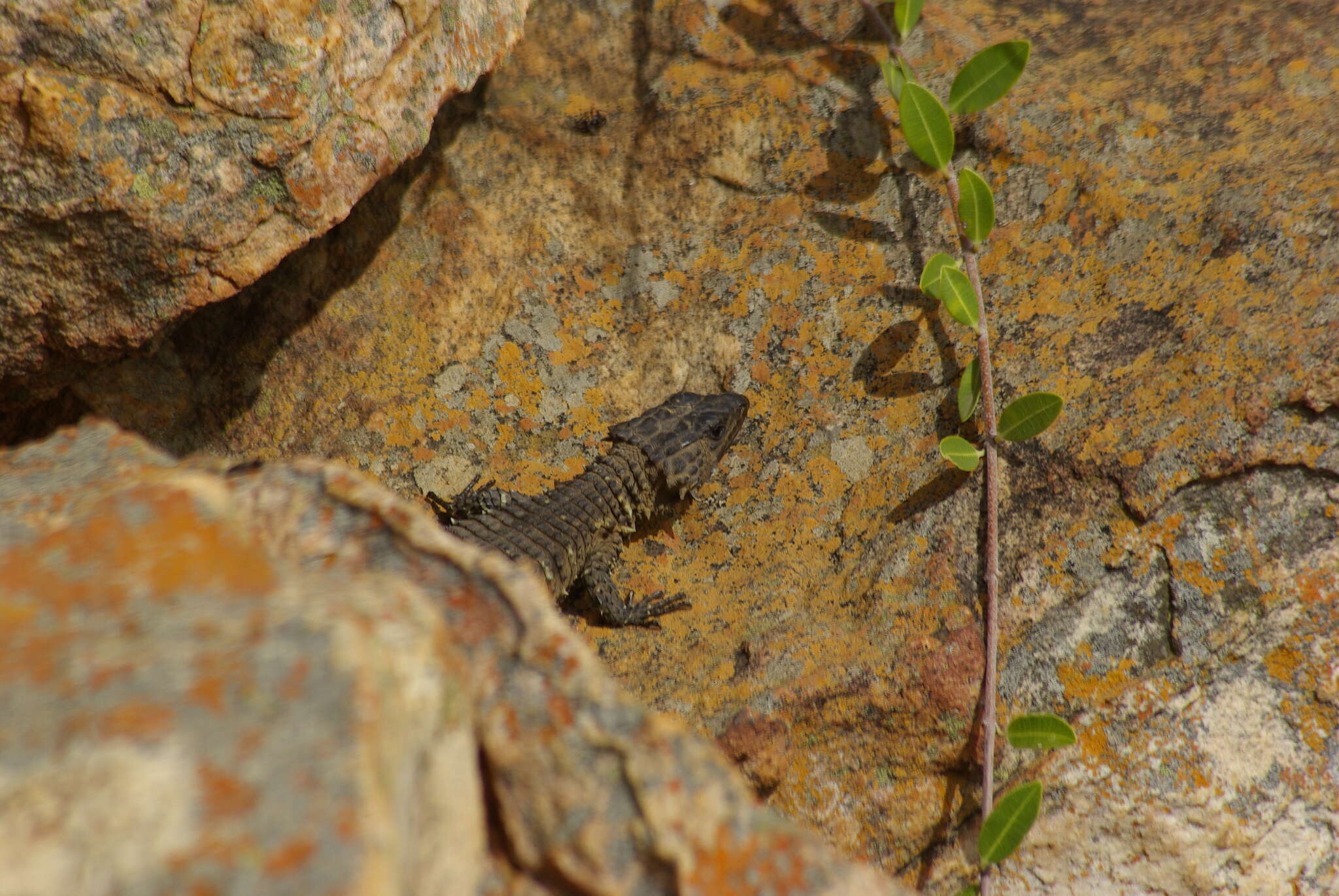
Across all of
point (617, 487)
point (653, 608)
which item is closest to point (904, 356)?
point (617, 487)

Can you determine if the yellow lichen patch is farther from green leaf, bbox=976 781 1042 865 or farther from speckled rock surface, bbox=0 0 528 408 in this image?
green leaf, bbox=976 781 1042 865

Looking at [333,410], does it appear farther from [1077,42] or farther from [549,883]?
[1077,42]

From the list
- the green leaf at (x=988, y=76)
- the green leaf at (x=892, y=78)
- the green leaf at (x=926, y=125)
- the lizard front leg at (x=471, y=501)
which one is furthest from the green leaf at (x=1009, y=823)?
the green leaf at (x=892, y=78)

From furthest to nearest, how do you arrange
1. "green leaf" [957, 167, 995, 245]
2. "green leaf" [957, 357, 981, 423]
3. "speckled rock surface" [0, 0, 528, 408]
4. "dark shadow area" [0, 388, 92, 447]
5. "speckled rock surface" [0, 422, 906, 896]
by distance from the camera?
"dark shadow area" [0, 388, 92, 447] → "green leaf" [957, 167, 995, 245] → "green leaf" [957, 357, 981, 423] → "speckled rock surface" [0, 0, 528, 408] → "speckled rock surface" [0, 422, 906, 896]

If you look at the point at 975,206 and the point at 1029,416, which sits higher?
the point at 975,206

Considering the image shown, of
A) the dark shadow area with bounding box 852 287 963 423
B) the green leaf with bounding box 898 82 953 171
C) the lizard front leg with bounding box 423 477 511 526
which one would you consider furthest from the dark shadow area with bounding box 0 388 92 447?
the green leaf with bounding box 898 82 953 171

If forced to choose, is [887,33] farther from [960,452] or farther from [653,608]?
[653,608]

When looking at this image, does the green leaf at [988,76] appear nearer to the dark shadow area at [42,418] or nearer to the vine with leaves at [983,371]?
the vine with leaves at [983,371]
